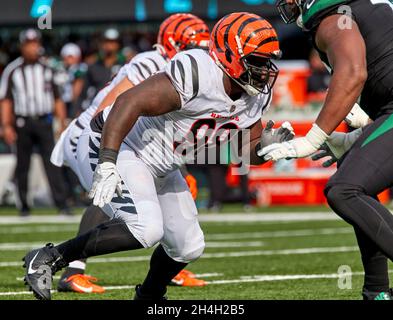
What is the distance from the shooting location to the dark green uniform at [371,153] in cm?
446

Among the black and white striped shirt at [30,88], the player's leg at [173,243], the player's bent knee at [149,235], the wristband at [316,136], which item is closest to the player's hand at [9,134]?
the black and white striped shirt at [30,88]

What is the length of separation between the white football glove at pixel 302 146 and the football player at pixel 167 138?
0.48 meters

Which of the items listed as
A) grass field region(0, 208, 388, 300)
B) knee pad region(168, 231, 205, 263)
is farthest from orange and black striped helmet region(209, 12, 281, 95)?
grass field region(0, 208, 388, 300)

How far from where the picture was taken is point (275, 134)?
5051 mm

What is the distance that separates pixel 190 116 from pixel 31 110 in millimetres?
6572

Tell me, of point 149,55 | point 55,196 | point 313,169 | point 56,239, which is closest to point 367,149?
point 149,55

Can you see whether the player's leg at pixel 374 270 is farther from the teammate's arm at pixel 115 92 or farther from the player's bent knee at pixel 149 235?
the teammate's arm at pixel 115 92

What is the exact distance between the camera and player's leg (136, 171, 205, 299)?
5.11m

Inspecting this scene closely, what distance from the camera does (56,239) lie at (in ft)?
28.3

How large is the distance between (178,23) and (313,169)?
22.7ft

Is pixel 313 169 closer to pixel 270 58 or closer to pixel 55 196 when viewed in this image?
pixel 55 196

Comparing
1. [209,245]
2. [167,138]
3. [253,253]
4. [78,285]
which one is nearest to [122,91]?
[167,138]

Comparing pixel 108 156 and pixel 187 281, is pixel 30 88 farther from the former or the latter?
pixel 108 156

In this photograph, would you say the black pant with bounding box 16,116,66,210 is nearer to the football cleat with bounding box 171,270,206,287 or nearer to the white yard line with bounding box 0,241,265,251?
the white yard line with bounding box 0,241,265,251
